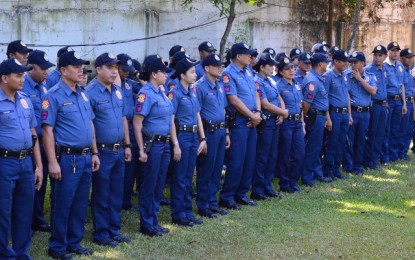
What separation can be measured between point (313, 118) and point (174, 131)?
332 cm

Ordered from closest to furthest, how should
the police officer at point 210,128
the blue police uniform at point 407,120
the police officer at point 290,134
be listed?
the police officer at point 210,128, the police officer at point 290,134, the blue police uniform at point 407,120

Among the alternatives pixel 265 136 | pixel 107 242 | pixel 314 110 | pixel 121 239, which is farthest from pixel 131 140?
pixel 314 110

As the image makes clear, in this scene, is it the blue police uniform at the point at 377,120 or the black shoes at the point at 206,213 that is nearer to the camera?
the black shoes at the point at 206,213

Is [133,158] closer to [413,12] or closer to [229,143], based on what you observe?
[229,143]

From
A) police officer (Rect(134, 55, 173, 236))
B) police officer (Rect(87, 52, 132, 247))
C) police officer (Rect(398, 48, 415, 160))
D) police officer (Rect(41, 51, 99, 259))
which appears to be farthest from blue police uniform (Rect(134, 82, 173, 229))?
police officer (Rect(398, 48, 415, 160))

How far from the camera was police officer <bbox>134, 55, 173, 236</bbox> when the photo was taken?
777 cm

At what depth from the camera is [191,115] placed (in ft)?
27.4

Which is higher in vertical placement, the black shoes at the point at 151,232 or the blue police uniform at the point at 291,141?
the blue police uniform at the point at 291,141

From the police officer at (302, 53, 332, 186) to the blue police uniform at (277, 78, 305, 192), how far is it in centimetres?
34

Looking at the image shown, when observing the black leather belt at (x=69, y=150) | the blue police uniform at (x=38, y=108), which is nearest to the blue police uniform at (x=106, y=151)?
the black leather belt at (x=69, y=150)

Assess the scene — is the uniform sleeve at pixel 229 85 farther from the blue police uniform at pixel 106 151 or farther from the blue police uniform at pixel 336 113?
the blue police uniform at pixel 336 113

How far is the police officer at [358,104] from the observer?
11.7 m

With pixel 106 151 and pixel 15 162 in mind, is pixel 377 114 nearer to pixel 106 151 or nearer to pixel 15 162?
pixel 106 151

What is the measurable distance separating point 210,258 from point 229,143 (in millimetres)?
2347
